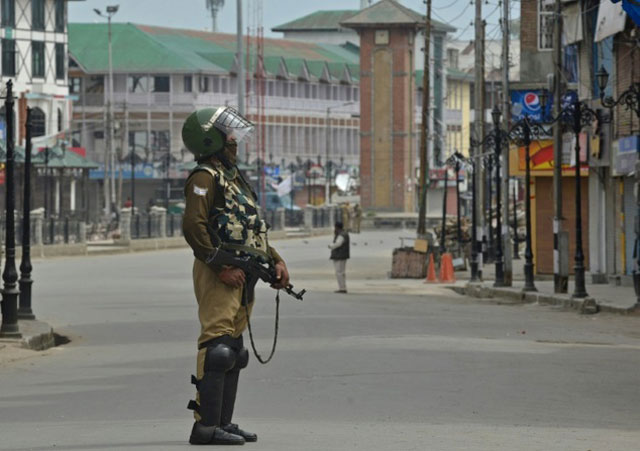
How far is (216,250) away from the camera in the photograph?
37.2 ft

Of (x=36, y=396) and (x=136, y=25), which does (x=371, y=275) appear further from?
(x=136, y=25)

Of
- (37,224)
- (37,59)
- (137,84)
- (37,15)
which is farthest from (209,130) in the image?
(137,84)

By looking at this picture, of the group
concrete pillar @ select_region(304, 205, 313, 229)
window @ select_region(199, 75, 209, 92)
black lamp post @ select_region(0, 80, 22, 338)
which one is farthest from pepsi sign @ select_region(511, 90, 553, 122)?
window @ select_region(199, 75, 209, 92)

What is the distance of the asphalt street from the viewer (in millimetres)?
12164

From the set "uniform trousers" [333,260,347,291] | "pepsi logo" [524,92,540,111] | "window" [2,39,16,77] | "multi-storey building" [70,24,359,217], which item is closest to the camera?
"uniform trousers" [333,260,347,291]

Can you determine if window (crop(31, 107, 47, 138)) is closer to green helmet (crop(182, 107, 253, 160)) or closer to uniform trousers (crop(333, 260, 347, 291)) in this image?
uniform trousers (crop(333, 260, 347, 291))

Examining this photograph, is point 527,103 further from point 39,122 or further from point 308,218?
point 39,122

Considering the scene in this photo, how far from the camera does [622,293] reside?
36781 millimetres

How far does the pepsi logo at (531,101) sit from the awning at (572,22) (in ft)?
11.6

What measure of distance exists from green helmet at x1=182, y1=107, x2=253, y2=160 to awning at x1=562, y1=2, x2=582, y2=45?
1337 inches

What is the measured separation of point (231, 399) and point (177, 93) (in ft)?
419

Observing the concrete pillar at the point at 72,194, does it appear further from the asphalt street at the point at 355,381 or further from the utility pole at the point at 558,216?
the asphalt street at the point at 355,381

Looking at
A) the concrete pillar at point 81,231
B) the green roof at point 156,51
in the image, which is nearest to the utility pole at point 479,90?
the concrete pillar at point 81,231

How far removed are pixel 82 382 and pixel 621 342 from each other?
9.28m
